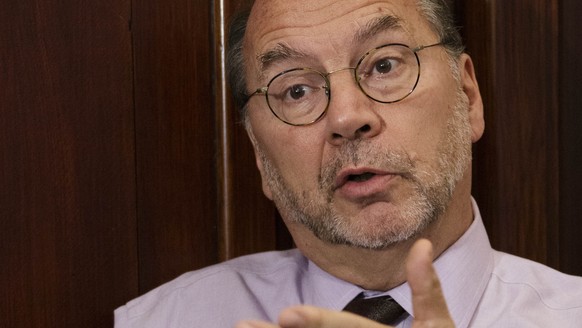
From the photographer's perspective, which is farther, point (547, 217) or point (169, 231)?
point (547, 217)

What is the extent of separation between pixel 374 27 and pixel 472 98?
0.23 m

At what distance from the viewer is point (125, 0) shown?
125 centimetres

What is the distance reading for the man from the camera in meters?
1.04

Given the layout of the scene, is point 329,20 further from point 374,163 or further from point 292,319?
point 292,319

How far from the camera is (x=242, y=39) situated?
1248 millimetres

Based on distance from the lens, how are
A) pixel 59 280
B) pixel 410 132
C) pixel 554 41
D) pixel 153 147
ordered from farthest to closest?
pixel 554 41, pixel 153 147, pixel 59 280, pixel 410 132

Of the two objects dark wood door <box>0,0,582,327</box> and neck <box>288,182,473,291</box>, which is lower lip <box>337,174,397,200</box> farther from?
dark wood door <box>0,0,582,327</box>

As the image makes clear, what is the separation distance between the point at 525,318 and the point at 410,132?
314 mm

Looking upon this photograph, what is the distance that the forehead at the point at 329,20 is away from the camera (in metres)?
1.07

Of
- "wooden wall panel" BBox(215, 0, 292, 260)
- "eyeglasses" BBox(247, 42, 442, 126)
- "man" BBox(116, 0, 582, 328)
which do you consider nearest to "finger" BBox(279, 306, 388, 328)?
"man" BBox(116, 0, 582, 328)

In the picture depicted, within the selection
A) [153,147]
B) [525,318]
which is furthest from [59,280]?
[525,318]

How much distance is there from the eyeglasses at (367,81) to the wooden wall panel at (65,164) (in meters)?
0.30

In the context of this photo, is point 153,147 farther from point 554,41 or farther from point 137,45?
point 554,41

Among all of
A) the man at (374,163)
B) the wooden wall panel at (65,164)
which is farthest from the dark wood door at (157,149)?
the man at (374,163)
